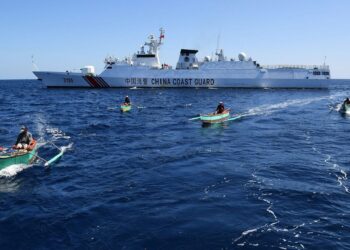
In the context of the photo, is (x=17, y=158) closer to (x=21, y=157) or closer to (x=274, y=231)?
(x=21, y=157)

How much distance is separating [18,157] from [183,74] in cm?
6320

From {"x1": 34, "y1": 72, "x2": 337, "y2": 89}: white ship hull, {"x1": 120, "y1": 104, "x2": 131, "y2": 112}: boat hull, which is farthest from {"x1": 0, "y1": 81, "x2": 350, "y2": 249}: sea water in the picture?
{"x1": 34, "y1": 72, "x2": 337, "y2": 89}: white ship hull

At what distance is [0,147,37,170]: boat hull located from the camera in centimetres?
1623

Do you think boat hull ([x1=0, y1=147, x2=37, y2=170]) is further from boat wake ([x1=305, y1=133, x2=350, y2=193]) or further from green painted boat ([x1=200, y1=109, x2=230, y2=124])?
green painted boat ([x1=200, y1=109, x2=230, y2=124])

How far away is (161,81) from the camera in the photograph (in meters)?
77.9

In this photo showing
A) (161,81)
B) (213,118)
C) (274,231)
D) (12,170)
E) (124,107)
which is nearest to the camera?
(274,231)

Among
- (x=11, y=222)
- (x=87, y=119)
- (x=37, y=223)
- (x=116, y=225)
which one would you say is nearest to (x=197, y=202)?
(x=116, y=225)

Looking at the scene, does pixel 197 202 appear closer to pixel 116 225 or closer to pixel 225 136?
pixel 116 225

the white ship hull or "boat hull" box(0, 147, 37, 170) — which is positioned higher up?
the white ship hull

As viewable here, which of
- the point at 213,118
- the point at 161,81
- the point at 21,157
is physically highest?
the point at 161,81

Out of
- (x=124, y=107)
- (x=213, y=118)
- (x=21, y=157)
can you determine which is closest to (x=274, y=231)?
(x=21, y=157)

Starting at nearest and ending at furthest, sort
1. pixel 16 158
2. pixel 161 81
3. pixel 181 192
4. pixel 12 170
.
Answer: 1. pixel 181 192
2. pixel 12 170
3. pixel 16 158
4. pixel 161 81

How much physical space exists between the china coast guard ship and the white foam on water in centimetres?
6066

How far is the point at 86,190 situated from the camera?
1431 cm
